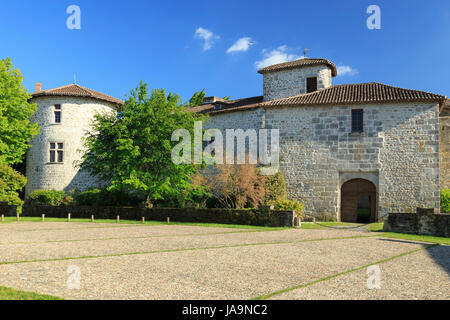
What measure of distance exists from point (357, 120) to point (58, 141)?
72.0 ft

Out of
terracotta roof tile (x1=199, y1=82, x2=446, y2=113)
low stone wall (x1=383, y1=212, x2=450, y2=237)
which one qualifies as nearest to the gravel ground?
low stone wall (x1=383, y1=212, x2=450, y2=237)

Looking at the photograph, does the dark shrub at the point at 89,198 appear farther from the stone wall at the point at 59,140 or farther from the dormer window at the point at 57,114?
the dormer window at the point at 57,114

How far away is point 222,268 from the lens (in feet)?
24.7

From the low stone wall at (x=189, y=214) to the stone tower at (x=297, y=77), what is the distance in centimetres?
1218

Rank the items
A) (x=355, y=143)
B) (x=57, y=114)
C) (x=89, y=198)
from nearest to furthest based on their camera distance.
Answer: (x=355, y=143), (x=89, y=198), (x=57, y=114)

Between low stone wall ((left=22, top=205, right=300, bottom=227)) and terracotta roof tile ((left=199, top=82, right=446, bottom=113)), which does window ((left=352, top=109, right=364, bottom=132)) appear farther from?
low stone wall ((left=22, top=205, right=300, bottom=227))

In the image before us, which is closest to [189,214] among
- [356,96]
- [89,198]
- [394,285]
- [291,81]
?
[89,198]

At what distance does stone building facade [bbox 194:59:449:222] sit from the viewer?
2206 centimetres

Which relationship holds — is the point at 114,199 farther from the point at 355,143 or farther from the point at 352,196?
the point at 355,143

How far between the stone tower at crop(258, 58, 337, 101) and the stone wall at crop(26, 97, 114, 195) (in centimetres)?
1297

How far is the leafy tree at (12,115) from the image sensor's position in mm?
24953
